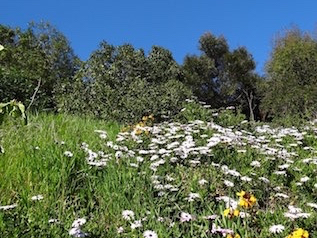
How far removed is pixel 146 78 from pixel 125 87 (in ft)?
7.95

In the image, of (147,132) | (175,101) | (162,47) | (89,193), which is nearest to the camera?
(89,193)

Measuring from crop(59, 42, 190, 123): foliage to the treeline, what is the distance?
2cm

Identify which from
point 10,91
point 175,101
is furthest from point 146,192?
point 175,101

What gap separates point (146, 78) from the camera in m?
16.0

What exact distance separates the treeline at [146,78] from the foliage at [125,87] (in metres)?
0.02

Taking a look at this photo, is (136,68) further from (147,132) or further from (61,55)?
(61,55)

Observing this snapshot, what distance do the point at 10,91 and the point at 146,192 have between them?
730cm

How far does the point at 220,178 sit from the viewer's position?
4.34 m

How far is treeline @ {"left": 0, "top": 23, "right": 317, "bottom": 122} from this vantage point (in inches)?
469

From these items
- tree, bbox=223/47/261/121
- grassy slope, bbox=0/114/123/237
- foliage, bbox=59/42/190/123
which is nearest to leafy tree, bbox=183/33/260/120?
tree, bbox=223/47/261/121

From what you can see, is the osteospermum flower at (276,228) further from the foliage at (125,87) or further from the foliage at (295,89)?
the foliage at (295,89)

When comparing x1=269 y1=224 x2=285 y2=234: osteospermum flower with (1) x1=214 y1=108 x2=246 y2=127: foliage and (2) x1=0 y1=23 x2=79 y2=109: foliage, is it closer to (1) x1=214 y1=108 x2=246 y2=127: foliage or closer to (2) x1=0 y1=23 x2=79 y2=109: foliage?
(1) x1=214 y1=108 x2=246 y2=127: foliage

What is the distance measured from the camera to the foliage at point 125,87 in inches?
467

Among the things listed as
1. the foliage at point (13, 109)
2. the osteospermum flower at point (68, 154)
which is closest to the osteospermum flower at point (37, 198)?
the osteospermum flower at point (68, 154)
